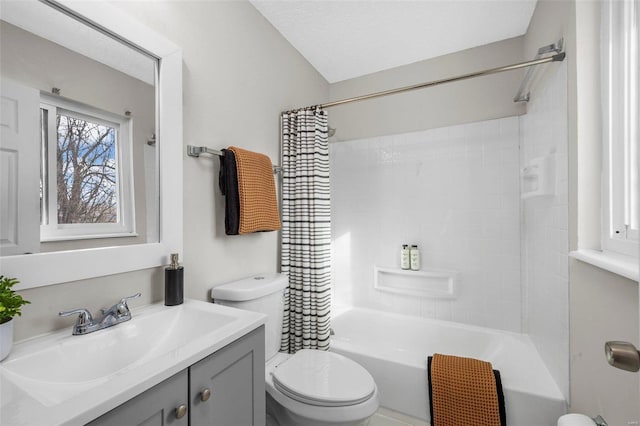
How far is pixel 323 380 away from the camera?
1.32m

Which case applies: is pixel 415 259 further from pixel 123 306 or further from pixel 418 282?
pixel 123 306

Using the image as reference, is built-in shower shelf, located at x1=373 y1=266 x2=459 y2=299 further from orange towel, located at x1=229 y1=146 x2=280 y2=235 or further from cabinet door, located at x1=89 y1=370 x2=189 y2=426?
cabinet door, located at x1=89 y1=370 x2=189 y2=426

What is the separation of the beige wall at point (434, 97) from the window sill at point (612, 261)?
4.60 feet

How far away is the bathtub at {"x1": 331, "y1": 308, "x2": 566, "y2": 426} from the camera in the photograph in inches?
55.1

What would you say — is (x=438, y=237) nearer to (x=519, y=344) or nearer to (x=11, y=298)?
(x=519, y=344)

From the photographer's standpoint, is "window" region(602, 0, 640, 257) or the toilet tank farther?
the toilet tank

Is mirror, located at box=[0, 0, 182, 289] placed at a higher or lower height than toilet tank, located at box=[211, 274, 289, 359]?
higher

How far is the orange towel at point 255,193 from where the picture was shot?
4.85 feet

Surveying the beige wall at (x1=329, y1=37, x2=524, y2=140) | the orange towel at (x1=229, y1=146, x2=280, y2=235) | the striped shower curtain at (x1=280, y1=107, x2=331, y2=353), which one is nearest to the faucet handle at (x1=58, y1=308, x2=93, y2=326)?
the orange towel at (x1=229, y1=146, x2=280, y2=235)

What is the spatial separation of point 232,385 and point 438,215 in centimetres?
193

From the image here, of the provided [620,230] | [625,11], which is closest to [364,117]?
[625,11]

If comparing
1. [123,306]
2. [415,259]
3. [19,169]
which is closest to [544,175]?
[415,259]

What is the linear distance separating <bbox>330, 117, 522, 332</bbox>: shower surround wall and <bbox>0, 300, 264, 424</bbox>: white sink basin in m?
1.66

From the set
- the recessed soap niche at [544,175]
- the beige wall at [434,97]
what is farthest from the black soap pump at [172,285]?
the beige wall at [434,97]
